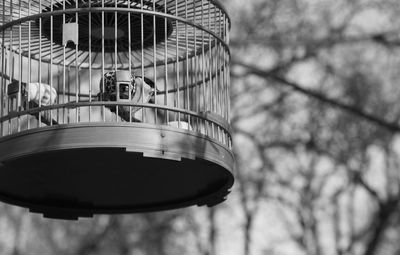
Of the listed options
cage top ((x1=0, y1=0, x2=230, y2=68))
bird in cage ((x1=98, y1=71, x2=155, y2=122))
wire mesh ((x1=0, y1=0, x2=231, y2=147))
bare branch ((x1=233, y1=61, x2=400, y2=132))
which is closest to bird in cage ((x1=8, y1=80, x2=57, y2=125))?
wire mesh ((x1=0, y1=0, x2=231, y2=147))

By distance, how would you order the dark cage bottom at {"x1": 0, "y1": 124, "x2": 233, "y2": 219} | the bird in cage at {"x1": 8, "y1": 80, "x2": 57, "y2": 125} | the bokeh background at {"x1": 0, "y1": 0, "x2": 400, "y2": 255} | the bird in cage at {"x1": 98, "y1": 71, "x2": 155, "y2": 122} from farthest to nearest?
the bokeh background at {"x1": 0, "y1": 0, "x2": 400, "y2": 255} → the bird in cage at {"x1": 8, "y1": 80, "x2": 57, "y2": 125} → the bird in cage at {"x1": 98, "y1": 71, "x2": 155, "y2": 122} → the dark cage bottom at {"x1": 0, "y1": 124, "x2": 233, "y2": 219}

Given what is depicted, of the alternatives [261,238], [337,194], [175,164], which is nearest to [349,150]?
[337,194]

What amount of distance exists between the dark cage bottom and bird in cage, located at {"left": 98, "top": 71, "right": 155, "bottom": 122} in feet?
0.83

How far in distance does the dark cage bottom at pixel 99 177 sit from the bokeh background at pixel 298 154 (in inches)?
131

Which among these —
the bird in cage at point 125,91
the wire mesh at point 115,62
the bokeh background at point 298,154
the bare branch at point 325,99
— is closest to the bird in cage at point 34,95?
the wire mesh at point 115,62

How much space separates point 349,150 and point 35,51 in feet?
10.7

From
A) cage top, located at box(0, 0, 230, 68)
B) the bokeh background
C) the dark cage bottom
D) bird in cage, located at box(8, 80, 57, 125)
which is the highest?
cage top, located at box(0, 0, 230, 68)

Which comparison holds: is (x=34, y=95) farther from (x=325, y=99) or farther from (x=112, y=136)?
(x=325, y=99)

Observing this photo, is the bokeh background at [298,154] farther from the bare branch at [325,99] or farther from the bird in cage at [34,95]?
the bird in cage at [34,95]

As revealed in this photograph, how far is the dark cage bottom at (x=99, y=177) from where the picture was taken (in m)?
4.42

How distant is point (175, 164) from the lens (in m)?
4.66

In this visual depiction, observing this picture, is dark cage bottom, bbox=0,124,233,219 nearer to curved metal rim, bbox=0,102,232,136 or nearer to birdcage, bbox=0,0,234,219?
birdcage, bbox=0,0,234,219

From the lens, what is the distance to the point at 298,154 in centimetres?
845

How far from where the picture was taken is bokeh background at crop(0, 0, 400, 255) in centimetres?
827
